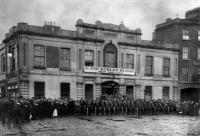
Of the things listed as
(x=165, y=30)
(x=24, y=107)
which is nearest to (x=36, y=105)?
(x=24, y=107)

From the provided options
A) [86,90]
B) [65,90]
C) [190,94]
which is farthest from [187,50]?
[65,90]

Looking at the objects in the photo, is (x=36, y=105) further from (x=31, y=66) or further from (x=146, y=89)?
(x=146, y=89)

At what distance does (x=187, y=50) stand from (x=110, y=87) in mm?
13102

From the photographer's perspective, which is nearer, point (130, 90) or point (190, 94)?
point (130, 90)

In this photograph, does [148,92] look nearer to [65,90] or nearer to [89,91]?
[89,91]

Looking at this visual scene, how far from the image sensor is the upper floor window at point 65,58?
28.4m

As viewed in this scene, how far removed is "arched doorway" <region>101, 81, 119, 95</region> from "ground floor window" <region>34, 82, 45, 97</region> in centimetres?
657

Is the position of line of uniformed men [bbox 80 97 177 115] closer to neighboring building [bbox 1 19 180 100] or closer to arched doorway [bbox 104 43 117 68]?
neighboring building [bbox 1 19 180 100]

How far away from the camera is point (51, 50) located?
27.8m

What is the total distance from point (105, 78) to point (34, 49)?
26.4ft

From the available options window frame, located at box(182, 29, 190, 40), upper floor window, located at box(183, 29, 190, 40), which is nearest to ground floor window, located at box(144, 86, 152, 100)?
window frame, located at box(182, 29, 190, 40)

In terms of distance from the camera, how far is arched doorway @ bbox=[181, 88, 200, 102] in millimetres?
38844

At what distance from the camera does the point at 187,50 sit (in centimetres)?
3772

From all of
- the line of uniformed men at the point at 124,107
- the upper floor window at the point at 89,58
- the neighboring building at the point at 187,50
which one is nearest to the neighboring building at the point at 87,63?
the upper floor window at the point at 89,58
